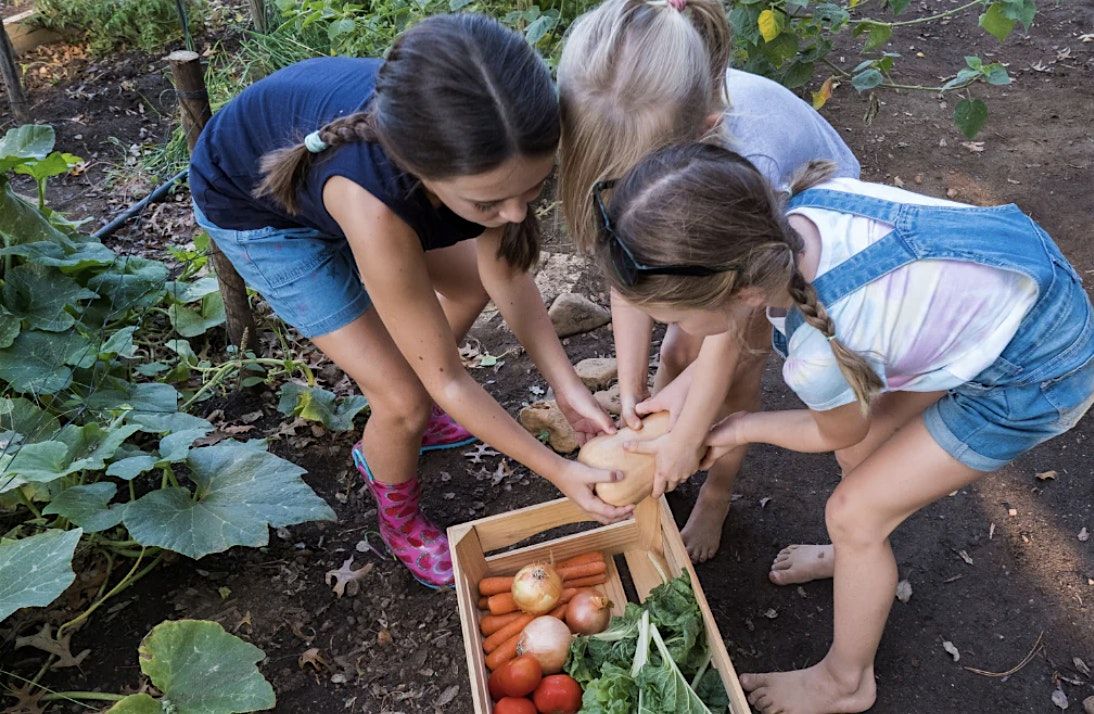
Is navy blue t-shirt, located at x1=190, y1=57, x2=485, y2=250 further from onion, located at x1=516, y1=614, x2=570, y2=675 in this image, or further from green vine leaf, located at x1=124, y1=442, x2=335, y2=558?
A: onion, located at x1=516, y1=614, x2=570, y2=675

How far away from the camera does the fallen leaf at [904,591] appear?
7.58ft

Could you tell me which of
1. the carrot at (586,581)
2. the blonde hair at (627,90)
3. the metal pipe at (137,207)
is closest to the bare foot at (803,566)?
the carrot at (586,581)

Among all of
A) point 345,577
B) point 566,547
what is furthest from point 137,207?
point 566,547

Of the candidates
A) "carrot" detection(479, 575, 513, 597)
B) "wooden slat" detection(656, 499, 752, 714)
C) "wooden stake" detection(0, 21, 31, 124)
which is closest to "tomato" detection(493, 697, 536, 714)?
"carrot" detection(479, 575, 513, 597)

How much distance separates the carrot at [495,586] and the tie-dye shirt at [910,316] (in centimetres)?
99

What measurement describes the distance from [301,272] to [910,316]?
4.53ft

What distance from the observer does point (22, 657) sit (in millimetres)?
2170

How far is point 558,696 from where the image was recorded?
6.12ft

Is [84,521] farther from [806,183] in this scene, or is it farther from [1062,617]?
[1062,617]

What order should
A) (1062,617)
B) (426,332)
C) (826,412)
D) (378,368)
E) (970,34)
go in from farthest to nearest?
(970,34)
(1062,617)
(378,368)
(426,332)
(826,412)

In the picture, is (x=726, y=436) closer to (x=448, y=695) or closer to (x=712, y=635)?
(x=712, y=635)

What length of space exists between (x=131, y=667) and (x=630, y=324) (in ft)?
5.21

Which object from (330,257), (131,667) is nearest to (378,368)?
(330,257)

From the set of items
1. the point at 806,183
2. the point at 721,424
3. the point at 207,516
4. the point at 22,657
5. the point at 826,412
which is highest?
the point at 806,183
